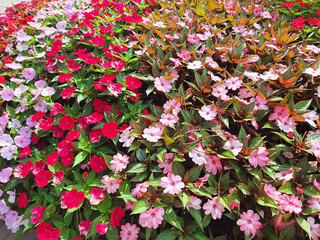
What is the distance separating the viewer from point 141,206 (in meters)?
1.24

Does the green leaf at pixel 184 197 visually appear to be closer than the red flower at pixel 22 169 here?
Yes

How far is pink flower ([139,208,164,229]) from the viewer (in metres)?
1.22

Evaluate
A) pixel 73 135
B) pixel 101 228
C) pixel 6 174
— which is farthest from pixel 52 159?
pixel 101 228

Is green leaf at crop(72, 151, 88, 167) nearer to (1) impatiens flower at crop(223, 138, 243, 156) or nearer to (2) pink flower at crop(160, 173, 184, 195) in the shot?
(2) pink flower at crop(160, 173, 184, 195)

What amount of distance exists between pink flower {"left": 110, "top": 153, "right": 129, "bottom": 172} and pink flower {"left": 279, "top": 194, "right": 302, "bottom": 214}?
89cm

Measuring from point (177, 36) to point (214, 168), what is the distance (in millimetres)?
1319

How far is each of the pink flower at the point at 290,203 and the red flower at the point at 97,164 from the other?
1049 millimetres

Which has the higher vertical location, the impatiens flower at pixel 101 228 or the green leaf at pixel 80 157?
the green leaf at pixel 80 157

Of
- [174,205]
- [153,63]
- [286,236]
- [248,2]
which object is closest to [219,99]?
[153,63]

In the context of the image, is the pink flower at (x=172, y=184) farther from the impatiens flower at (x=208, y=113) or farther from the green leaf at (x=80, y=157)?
the green leaf at (x=80, y=157)

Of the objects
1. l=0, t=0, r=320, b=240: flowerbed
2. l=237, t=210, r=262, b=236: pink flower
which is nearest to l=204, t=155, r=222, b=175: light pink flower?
l=0, t=0, r=320, b=240: flowerbed

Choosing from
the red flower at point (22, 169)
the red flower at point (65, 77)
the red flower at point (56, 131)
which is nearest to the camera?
the red flower at point (22, 169)

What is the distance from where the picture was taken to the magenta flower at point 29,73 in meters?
2.02

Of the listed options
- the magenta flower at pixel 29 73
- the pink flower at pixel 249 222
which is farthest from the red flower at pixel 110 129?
the magenta flower at pixel 29 73
